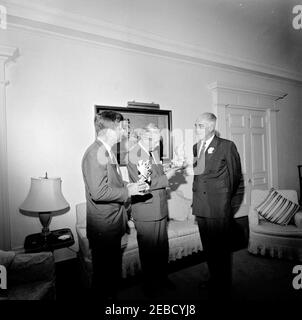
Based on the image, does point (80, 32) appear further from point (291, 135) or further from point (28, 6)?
point (291, 135)

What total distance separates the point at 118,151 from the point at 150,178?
0.73 meters

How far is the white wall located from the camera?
5.80ft

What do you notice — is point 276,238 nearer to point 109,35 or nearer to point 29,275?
point 29,275

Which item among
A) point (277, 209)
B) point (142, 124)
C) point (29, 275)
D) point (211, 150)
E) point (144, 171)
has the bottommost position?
point (29, 275)

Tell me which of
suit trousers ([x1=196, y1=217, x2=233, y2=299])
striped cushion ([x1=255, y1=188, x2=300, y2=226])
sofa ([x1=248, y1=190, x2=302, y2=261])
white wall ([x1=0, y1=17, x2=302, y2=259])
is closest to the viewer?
suit trousers ([x1=196, y1=217, x2=233, y2=299])

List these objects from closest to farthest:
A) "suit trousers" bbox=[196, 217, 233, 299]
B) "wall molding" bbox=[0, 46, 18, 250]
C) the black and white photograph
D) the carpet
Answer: the black and white photograph → the carpet → "suit trousers" bbox=[196, 217, 233, 299] → "wall molding" bbox=[0, 46, 18, 250]

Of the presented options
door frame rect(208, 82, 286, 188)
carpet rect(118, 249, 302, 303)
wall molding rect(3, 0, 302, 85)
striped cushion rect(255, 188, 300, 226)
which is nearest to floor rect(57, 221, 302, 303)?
carpet rect(118, 249, 302, 303)

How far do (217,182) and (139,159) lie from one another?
21.3 inches

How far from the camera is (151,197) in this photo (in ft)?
4.71

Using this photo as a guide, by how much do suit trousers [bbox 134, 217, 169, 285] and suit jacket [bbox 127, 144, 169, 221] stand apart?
0.05 metres

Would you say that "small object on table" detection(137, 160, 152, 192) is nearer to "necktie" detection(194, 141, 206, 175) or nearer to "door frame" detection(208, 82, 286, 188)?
"necktie" detection(194, 141, 206, 175)

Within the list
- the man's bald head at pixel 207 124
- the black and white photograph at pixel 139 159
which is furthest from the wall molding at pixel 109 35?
the man's bald head at pixel 207 124

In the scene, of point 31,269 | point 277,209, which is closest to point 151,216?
point 31,269
